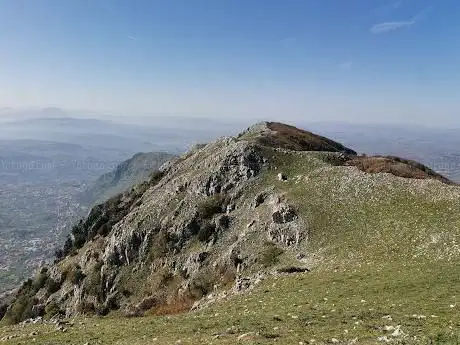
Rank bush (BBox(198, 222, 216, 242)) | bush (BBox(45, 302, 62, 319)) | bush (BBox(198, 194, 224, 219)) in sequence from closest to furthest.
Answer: bush (BBox(198, 222, 216, 242))
bush (BBox(198, 194, 224, 219))
bush (BBox(45, 302, 62, 319))

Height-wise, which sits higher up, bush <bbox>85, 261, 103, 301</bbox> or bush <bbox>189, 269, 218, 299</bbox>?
bush <bbox>189, 269, 218, 299</bbox>

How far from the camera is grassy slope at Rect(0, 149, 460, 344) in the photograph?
864 inches

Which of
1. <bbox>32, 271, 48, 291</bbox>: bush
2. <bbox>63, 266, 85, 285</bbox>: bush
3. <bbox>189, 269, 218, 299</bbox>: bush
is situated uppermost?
<bbox>189, 269, 218, 299</bbox>: bush

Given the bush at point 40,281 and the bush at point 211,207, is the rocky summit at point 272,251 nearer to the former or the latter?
the bush at point 211,207

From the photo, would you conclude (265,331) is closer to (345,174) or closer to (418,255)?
(418,255)

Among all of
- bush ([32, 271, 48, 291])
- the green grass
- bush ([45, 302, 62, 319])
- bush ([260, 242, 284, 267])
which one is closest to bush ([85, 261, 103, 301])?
bush ([45, 302, 62, 319])

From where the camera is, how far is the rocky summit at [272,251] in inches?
1001

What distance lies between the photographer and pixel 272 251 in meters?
53.8

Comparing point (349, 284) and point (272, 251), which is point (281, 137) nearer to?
point (272, 251)

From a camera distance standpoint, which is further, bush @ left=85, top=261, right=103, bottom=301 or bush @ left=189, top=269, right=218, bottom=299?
bush @ left=85, top=261, right=103, bottom=301

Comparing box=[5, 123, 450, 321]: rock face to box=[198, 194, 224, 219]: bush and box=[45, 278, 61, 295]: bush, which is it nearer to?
box=[198, 194, 224, 219]: bush

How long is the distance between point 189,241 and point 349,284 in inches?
1432

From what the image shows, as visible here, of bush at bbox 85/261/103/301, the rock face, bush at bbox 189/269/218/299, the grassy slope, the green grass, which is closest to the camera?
the green grass

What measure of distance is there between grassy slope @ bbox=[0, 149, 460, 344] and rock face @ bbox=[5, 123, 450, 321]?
Answer: 4881mm
